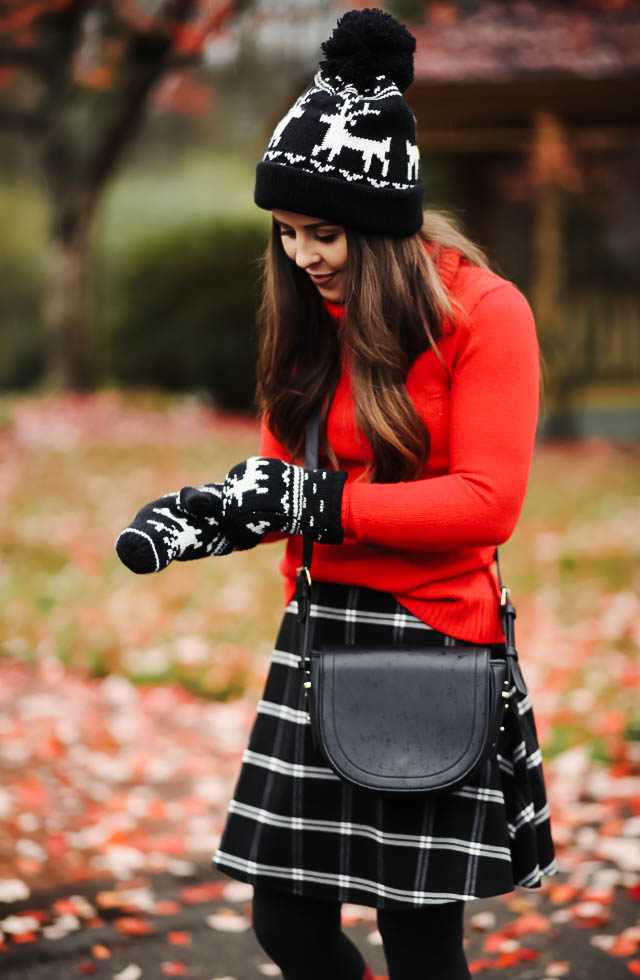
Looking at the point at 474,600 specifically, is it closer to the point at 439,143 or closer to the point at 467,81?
the point at 467,81

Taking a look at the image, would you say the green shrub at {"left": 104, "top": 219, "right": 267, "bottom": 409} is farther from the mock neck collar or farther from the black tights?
the black tights

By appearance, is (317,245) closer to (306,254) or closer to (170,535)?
(306,254)

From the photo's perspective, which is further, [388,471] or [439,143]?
[439,143]

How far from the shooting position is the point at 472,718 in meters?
1.84

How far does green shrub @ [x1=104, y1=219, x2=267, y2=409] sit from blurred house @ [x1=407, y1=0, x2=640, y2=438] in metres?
2.75

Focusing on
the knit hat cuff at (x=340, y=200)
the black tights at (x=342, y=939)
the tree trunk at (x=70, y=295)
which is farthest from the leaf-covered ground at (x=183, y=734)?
the tree trunk at (x=70, y=295)

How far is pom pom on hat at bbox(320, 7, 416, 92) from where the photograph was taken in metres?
1.81

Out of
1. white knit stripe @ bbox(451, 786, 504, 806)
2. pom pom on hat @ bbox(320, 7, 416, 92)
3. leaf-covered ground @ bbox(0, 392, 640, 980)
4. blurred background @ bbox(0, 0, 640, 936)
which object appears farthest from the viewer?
blurred background @ bbox(0, 0, 640, 936)

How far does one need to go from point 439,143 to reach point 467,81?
1.86 meters

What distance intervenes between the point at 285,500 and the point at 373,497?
15 centimetres

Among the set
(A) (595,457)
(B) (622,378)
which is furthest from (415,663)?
(B) (622,378)

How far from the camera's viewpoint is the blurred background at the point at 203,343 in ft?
15.9

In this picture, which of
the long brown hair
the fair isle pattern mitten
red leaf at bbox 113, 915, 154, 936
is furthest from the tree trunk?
the fair isle pattern mitten

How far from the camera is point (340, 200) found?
1846 millimetres
